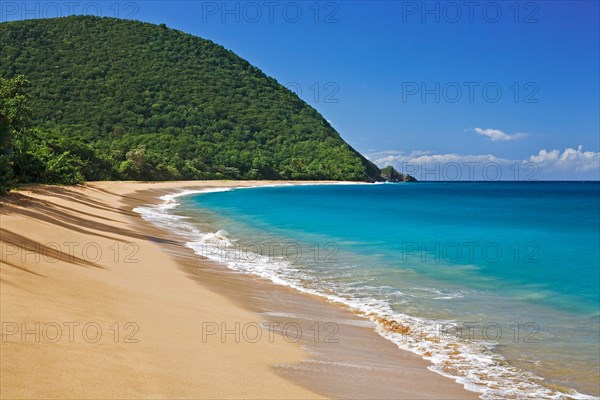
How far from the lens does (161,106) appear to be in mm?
117125

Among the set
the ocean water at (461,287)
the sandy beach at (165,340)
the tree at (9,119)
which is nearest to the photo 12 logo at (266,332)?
the sandy beach at (165,340)

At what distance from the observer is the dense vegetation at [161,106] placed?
91688 mm

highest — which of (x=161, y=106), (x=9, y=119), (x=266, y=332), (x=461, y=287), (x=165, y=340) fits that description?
(x=161, y=106)

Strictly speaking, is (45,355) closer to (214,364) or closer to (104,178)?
(214,364)

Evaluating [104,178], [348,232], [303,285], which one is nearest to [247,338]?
[303,285]

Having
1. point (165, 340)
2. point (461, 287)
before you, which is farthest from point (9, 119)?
point (461, 287)

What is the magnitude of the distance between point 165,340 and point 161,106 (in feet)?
387

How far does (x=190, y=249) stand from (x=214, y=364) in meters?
10.8

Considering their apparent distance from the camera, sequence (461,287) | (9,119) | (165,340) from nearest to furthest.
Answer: (165,340) → (461,287) → (9,119)

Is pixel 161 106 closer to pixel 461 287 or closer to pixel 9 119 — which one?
pixel 9 119

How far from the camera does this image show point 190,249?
16.1 metres

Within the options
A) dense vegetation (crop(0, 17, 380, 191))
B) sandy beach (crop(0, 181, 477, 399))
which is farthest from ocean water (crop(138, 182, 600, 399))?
dense vegetation (crop(0, 17, 380, 191))

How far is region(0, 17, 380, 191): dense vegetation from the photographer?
91688 mm

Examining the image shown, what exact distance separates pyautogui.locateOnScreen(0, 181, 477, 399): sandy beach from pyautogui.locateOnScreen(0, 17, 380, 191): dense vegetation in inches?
1853
